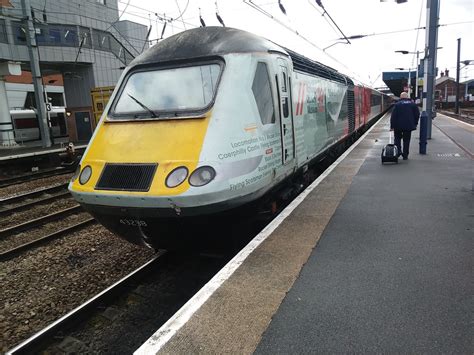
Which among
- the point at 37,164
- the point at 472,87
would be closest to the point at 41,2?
the point at 37,164

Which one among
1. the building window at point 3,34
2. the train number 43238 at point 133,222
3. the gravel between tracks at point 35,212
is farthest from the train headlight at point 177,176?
the building window at point 3,34

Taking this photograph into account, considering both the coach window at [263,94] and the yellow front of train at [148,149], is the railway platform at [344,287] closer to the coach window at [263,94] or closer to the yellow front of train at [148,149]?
the yellow front of train at [148,149]

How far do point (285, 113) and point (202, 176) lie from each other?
2320mm

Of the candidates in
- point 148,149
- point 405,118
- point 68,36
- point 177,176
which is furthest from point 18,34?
point 177,176

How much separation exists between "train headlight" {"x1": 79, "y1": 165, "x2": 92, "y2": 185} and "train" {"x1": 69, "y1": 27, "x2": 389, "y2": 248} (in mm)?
15

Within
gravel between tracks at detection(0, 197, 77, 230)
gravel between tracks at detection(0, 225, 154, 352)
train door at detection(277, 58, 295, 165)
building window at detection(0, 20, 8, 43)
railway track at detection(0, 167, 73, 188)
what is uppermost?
building window at detection(0, 20, 8, 43)

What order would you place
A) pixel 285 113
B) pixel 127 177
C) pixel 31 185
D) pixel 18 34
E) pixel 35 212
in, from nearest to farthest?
pixel 127 177 → pixel 285 113 → pixel 35 212 → pixel 31 185 → pixel 18 34

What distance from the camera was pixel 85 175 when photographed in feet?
15.8

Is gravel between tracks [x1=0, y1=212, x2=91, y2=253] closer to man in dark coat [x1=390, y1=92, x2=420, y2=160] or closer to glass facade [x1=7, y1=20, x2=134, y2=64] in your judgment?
man in dark coat [x1=390, y1=92, x2=420, y2=160]

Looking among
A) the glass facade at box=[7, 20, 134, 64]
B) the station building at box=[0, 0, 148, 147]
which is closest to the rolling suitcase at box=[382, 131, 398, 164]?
the station building at box=[0, 0, 148, 147]

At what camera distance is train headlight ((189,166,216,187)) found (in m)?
4.15

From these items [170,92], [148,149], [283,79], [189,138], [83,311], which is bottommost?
[83,311]

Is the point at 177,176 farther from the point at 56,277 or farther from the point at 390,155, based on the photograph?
the point at 390,155

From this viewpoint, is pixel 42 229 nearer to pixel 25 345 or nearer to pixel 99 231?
pixel 99 231
